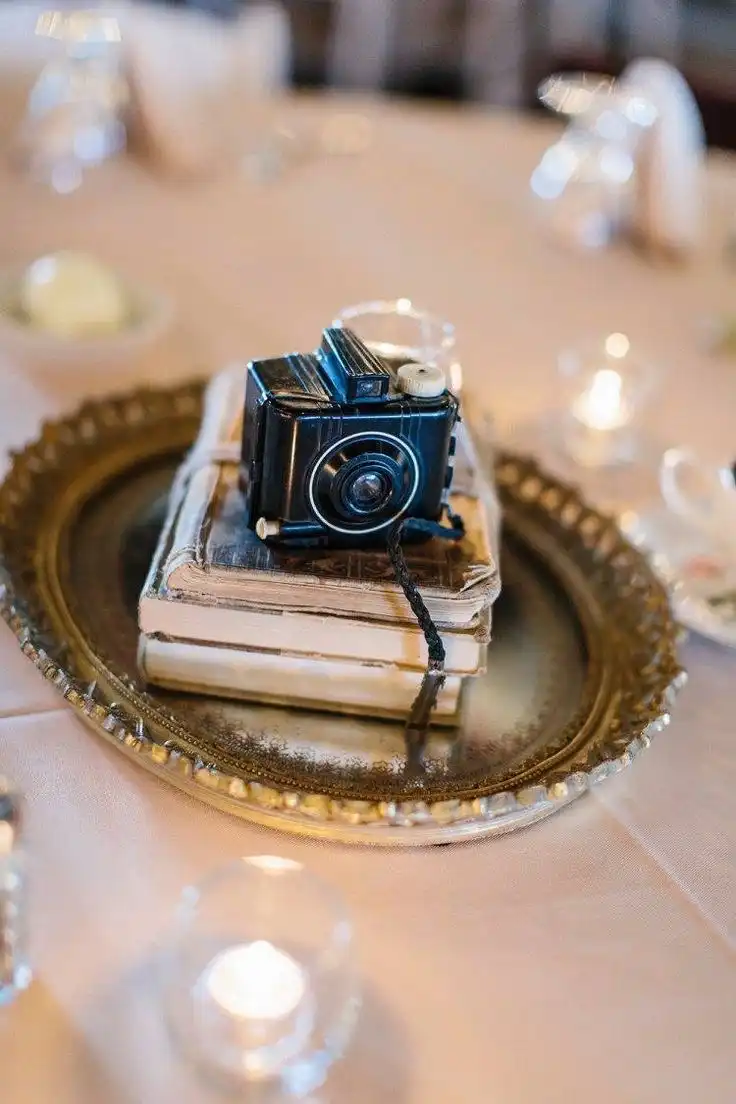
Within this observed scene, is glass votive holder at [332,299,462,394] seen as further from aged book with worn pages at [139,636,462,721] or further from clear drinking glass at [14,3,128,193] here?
clear drinking glass at [14,3,128,193]

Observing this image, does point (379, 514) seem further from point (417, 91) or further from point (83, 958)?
point (417, 91)

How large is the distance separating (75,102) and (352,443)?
906 mm

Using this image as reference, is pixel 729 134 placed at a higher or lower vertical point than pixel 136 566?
higher

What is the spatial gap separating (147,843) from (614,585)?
0.33 metres

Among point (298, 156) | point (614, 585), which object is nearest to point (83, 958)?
point (614, 585)

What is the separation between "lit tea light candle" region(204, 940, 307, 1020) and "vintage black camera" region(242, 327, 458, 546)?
0.65 ft

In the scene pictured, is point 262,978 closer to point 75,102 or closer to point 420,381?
point 420,381

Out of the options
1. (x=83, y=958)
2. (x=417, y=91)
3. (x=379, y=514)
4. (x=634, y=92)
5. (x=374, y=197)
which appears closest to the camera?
(x=83, y=958)

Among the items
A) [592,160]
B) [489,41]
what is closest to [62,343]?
[592,160]

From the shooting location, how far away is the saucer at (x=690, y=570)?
2.09 feet

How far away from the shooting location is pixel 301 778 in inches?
18.8

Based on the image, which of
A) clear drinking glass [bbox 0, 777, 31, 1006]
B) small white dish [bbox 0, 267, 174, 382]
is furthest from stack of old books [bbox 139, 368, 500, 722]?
small white dish [bbox 0, 267, 174, 382]

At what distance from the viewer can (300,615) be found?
1.65 ft

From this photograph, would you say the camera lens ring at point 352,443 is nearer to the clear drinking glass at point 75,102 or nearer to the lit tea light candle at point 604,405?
the lit tea light candle at point 604,405
